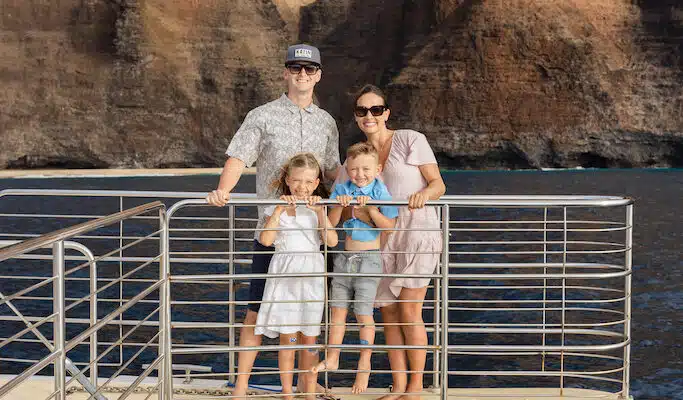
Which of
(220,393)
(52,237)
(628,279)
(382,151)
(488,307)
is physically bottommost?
(488,307)

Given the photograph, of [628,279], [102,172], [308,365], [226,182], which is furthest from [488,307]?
[102,172]

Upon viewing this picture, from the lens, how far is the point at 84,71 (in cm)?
6719

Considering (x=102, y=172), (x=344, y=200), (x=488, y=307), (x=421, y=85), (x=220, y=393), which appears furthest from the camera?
(x=421, y=85)

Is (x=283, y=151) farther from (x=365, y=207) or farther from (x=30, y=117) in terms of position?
(x=30, y=117)

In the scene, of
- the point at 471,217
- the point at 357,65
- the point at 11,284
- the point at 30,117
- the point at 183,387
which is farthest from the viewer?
the point at 357,65

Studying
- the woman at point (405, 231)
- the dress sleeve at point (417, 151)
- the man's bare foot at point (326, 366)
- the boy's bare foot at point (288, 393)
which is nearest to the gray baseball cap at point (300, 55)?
the woman at point (405, 231)

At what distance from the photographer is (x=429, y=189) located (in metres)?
4.97

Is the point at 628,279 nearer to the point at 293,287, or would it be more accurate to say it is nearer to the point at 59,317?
the point at 293,287

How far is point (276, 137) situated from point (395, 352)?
1.32 m

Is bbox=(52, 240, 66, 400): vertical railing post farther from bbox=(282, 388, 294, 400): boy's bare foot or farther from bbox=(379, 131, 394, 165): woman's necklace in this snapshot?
bbox=(379, 131, 394, 165): woman's necklace

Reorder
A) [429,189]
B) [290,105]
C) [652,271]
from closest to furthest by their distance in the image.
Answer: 1. [429,189]
2. [290,105]
3. [652,271]

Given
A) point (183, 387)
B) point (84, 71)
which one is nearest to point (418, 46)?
point (84, 71)

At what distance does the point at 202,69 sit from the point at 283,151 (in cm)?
6496

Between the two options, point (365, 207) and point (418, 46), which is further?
point (418, 46)
